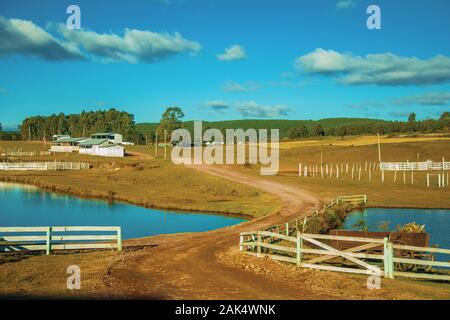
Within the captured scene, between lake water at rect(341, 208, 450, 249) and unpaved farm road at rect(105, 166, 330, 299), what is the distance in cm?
1280

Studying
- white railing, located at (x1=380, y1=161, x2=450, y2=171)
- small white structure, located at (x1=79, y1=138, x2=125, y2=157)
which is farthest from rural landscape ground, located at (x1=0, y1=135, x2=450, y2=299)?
small white structure, located at (x1=79, y1=138, x2=125, y2=157)

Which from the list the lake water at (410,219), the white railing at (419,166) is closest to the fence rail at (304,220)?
the lake water at (410,219)

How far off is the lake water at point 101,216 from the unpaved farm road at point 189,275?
1110cm

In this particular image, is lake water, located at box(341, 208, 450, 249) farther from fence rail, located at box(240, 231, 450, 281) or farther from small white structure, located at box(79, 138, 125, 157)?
small white structure, located at box(79, 138, 125, 157)

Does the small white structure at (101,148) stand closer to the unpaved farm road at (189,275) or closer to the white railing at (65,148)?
the white railing at (65,148)

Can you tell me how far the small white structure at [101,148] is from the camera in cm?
12338

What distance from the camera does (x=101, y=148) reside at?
416 ft

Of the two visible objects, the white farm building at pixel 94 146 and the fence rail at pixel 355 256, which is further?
the white farm building at pixel 94 146

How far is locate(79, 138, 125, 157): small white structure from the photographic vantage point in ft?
405

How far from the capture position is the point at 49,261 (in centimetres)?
2008

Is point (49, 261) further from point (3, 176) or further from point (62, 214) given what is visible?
point (3, 176)

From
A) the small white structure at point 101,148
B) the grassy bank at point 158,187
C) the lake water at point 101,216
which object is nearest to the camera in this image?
the lake water at point 101,216
